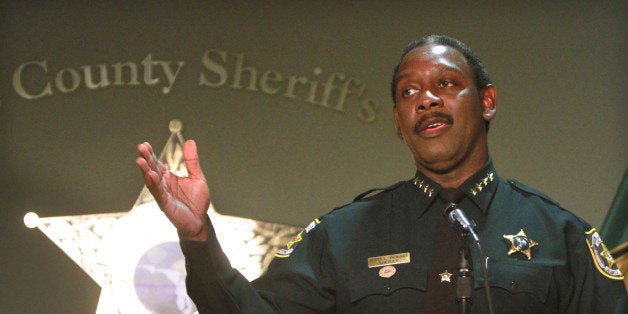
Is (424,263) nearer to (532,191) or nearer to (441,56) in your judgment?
(532,191)

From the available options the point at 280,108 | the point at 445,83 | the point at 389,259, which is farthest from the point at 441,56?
the point at 280,108

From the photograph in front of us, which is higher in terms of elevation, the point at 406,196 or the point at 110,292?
the point at 406,196

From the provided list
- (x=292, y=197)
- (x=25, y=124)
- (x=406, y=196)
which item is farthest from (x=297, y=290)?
(x=25, y=124)

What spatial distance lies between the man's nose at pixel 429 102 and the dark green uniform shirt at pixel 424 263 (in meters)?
0.19

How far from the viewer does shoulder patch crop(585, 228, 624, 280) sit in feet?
7.10

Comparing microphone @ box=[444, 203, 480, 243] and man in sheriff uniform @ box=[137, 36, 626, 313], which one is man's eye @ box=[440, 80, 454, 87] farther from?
microphone @ box=[444, 203, 480, 243]

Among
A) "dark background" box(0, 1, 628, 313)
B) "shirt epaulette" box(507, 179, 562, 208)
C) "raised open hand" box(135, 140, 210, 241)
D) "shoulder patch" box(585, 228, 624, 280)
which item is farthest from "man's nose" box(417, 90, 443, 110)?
"dark background" box(0, 1, 628, 313)

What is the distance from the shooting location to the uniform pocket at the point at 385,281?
2.15 meters

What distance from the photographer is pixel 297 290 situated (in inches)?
85.9

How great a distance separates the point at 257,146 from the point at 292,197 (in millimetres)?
250

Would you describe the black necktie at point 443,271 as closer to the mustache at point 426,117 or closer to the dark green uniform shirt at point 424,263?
the dark green uniform shirt at point 424,263

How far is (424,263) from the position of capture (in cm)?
218

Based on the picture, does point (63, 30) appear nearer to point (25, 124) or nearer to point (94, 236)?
point (25, 124)

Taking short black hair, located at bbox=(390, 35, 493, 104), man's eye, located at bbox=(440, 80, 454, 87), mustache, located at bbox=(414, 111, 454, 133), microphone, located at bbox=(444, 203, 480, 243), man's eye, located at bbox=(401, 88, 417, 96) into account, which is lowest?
microphone, located at bbox=(444, 203, 480, 243)
